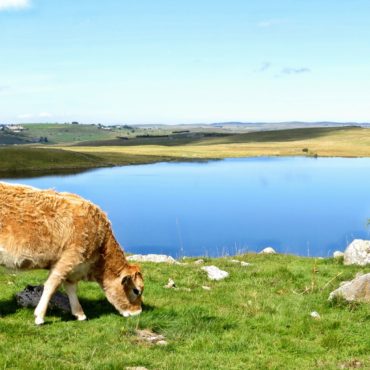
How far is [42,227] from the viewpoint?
988 centimetres

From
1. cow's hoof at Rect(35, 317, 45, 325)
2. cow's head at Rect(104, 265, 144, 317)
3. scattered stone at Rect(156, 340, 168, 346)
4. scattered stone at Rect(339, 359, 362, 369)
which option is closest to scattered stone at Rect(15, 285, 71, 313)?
cow's hoof at Rect(35, 317, 45, 325)

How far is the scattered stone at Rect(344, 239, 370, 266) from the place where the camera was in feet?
58.9

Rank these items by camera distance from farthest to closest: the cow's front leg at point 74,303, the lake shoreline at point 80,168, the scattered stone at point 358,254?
the lake shoreline at point 80,168 → the scattered stone at point 358,254 → the cow's front leg at point 74,303

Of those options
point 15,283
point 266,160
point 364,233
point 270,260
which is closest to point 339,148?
point 266,160

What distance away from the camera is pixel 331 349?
938 cm

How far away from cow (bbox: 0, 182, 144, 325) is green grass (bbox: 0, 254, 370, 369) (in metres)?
0.52

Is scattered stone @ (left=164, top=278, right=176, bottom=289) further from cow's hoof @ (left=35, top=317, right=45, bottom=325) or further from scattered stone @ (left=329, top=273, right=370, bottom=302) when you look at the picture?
cow's hoof @ (left=35, top=317, right=45, bottom=325)

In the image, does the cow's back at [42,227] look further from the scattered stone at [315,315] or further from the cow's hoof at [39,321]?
the scattered stone at [315,315]

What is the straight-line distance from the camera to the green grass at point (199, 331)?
27.4ft

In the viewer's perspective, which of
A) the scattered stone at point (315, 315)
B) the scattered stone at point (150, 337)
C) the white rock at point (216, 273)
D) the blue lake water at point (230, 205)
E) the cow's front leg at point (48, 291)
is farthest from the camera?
the blue lake water at point (230, 205)

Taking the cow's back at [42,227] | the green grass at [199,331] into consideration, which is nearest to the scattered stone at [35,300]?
the green grass at [199,331]

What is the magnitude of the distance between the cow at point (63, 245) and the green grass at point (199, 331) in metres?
0.52

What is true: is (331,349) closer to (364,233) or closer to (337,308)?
(337,308)

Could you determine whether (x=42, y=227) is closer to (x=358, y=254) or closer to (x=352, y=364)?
(x=352, y=364)
